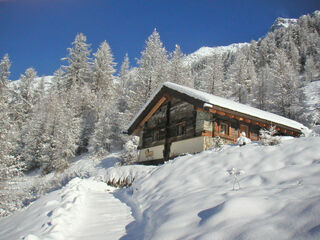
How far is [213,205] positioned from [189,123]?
36.8 ft

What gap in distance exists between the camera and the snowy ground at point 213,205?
297 centimetres

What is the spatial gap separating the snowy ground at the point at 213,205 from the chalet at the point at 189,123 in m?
5.35

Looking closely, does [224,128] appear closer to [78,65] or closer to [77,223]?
[77,223]

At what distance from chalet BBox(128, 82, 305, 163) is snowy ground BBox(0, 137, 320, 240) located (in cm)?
535

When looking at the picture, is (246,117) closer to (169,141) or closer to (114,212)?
(169,141)

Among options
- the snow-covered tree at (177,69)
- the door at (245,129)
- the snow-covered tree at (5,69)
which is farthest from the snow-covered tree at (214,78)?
the snow-covered tree at (5,69)

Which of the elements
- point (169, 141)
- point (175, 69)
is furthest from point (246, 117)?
point (175, 69)

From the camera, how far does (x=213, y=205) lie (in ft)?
13.6

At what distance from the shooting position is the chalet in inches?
545

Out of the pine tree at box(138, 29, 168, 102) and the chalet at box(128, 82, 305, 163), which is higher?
the pine tree at box(138, 29, 168, 102)

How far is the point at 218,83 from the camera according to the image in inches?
1394

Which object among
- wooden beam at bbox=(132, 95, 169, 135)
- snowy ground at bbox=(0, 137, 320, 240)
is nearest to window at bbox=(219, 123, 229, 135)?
wooden beam at bbox=(132, 95, 169, 135)

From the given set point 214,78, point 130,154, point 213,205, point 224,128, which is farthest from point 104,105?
point 213,205

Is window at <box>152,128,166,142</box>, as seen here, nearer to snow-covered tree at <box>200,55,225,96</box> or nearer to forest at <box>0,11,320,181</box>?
forest at <box>0,11,320,181</box>
